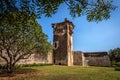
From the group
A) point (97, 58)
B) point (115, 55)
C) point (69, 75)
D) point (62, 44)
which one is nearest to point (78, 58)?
point (62, 44)

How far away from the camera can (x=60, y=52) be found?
5231cm

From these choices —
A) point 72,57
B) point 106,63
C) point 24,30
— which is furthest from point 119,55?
point 24,30

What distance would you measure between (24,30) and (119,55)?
199ft

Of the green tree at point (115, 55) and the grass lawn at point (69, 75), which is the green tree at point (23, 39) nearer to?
the grass lawn at point (69, 75)

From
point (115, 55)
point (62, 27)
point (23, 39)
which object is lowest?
point (115, 55)

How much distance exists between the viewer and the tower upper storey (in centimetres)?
5296

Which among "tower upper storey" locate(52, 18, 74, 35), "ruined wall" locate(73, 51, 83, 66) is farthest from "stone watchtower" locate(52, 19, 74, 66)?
"ruined wall" locate(73, 51, 83, 66)

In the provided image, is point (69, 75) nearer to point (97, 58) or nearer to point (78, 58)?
point (78, 58)

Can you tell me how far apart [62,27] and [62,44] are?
483 cm

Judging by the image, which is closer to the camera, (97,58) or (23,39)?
(23,39)

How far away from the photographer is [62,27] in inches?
2112

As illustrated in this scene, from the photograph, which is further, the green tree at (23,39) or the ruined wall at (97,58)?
the ruined wall at (97,58)

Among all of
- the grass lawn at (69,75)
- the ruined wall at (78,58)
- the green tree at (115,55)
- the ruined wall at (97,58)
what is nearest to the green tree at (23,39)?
the grass lawn at (69,75)

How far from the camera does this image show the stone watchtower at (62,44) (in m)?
51.4
